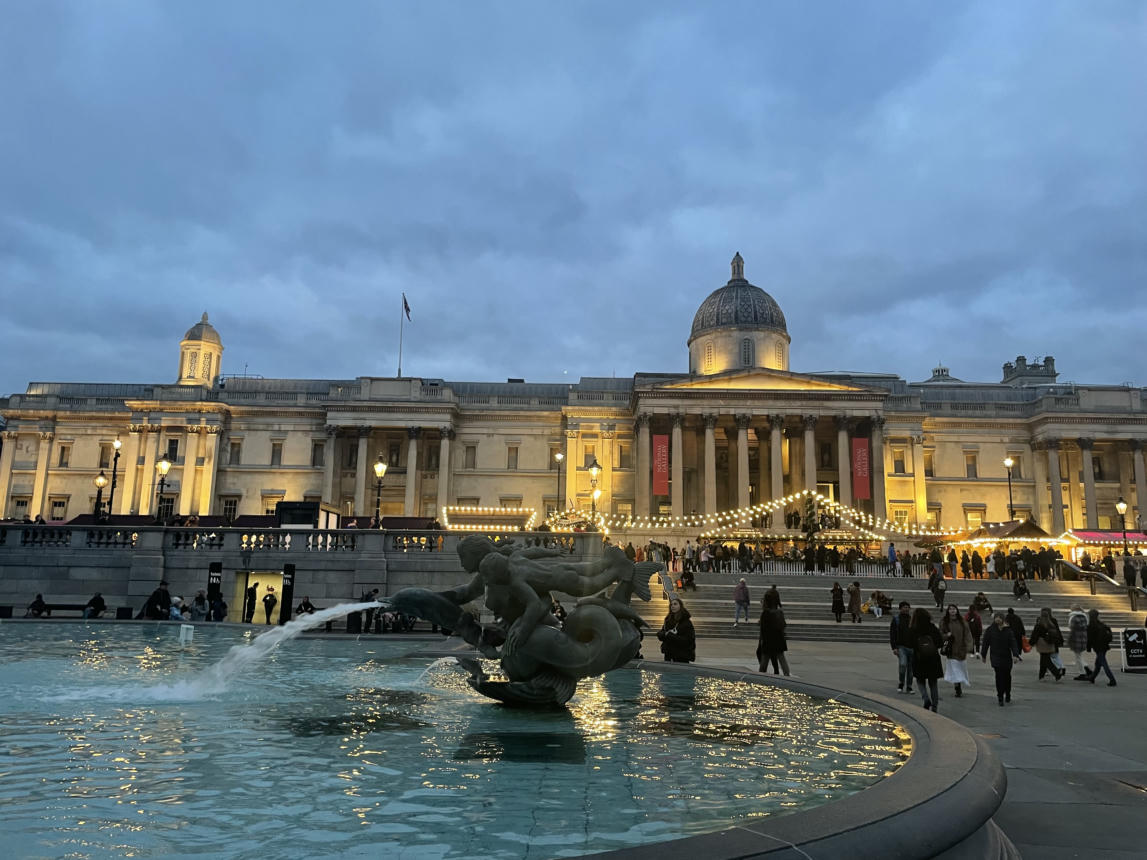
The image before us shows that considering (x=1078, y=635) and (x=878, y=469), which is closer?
(x=1078, y=635)

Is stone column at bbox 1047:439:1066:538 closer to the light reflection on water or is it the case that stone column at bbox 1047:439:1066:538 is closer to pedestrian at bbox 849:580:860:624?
pedestrian at bbox 849:580:860:624

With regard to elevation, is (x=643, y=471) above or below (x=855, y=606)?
above

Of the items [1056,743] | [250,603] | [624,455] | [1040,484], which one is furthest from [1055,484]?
[1056,743]

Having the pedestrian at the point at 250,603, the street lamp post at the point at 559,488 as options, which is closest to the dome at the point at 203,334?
the street lamp post at the point at 559,488

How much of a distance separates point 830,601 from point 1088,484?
36.9 m

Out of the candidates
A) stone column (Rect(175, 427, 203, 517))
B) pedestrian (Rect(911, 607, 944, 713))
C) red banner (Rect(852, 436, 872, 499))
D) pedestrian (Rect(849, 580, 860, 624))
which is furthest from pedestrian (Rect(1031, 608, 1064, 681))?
Result: stone column (Rect(175, 427, 203, 517))

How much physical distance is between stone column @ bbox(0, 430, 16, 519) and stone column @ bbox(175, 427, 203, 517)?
14115mm

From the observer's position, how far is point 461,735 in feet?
27.5

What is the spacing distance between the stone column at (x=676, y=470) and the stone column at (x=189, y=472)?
113 ft

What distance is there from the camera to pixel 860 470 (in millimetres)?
55219

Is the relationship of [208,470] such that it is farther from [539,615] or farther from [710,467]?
[539,615]

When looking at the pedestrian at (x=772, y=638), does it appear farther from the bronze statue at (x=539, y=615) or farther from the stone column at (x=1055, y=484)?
the stone column at (x=1055, y=484)

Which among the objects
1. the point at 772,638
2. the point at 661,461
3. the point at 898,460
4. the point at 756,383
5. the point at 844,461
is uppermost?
the point at 756,383

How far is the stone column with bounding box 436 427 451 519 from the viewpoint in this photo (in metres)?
60.4
